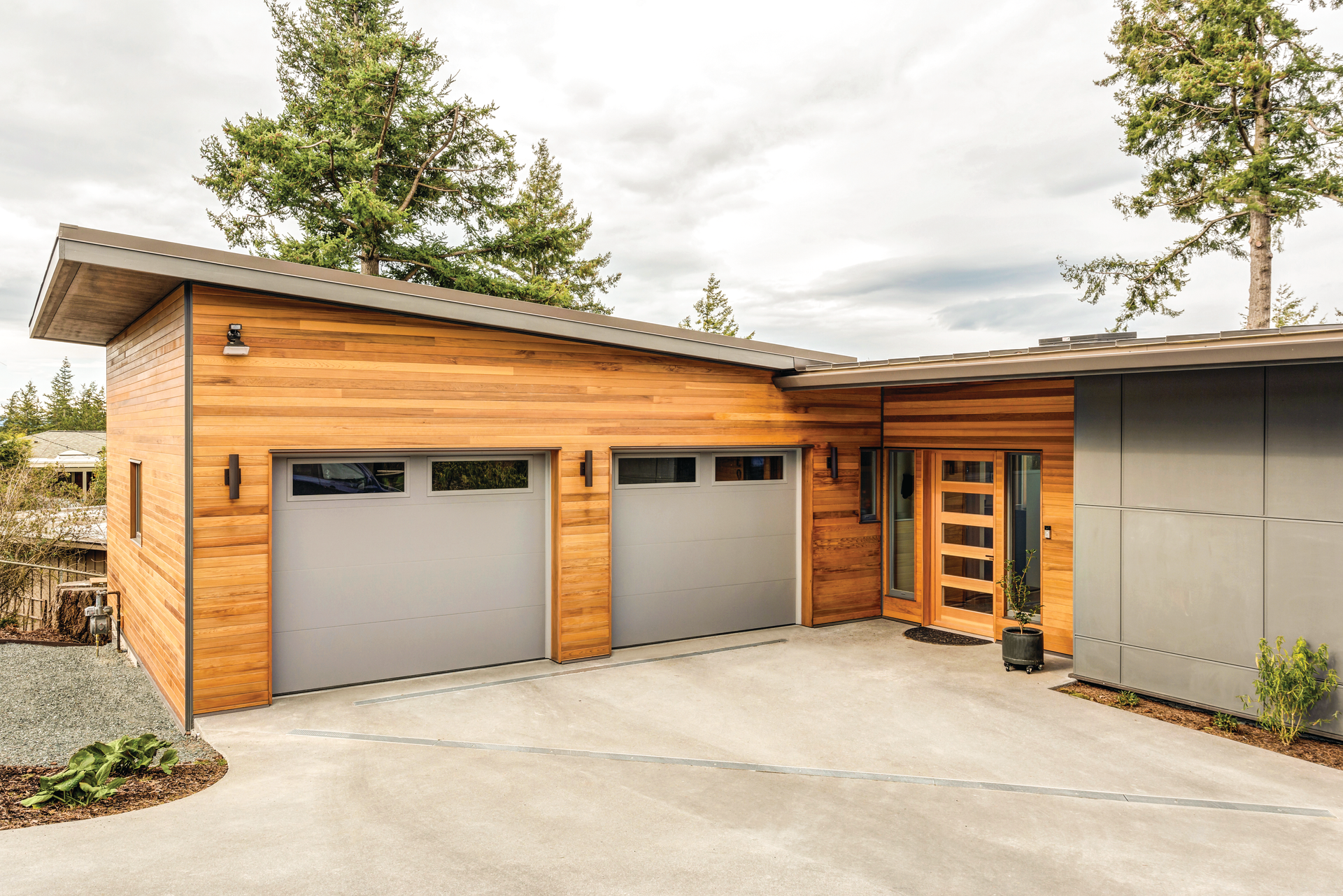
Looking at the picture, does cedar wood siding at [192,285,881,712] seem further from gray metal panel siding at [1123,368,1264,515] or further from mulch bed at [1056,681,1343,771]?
gray metal panel siding at [1123,368,1264,515]

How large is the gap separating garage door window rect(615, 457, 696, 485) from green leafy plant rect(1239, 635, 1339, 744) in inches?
206

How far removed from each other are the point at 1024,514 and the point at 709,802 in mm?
5458

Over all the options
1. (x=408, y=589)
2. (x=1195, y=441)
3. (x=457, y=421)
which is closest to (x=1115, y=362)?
(x=1195, y=441)

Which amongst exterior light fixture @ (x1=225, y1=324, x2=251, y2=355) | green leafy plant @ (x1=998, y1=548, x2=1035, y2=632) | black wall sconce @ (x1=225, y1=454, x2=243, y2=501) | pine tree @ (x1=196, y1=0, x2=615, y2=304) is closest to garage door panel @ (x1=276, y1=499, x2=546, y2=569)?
black wall sconce @ (x1=225, y1=454, x2=243, y2=501)

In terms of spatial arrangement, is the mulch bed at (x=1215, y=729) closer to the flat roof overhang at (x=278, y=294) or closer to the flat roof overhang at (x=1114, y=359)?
the flat roof overhang at (x=1114, y=359)

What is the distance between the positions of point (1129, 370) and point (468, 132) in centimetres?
1741

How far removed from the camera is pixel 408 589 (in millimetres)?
6828

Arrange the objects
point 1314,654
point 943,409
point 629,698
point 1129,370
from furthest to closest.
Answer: point 943,409, point 629,698, point 1129,370, point 1314,654

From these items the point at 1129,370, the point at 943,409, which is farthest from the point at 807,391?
the point at 1129,370

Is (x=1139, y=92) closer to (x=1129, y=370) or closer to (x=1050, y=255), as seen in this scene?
(x=1050, y=255)

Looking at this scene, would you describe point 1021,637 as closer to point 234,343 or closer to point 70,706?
point 234,343

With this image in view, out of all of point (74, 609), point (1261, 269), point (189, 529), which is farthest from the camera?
point (1261, 269)

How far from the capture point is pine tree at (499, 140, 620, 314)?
1914 cm

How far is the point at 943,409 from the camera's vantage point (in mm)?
8828
